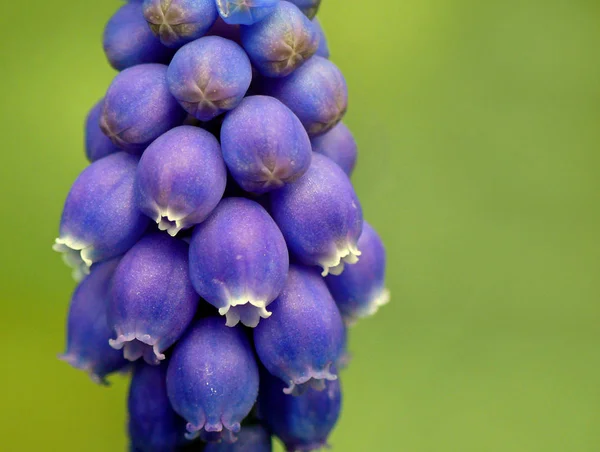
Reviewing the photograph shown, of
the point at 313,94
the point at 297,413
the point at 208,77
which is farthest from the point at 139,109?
the point at 297,413

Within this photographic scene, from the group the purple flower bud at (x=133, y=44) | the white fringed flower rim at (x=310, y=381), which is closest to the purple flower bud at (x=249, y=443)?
the white fringed flower rim at (x=310, y=381)

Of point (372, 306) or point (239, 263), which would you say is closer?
point (239, 263)

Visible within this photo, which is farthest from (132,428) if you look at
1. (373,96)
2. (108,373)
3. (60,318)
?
(373,96)

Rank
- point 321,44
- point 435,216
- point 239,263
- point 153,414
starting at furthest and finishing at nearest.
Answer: point 435,216, point 321,44, point 153,414, point 239,263

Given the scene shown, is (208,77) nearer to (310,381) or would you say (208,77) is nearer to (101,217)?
(101,217)

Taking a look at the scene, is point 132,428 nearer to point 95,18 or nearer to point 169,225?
point 169,225

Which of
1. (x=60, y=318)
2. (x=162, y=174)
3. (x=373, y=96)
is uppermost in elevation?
(x=162, y=174)
